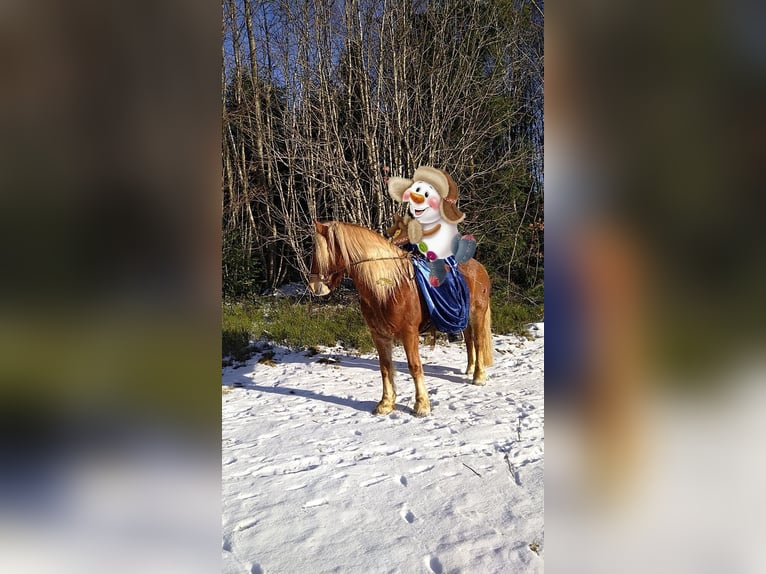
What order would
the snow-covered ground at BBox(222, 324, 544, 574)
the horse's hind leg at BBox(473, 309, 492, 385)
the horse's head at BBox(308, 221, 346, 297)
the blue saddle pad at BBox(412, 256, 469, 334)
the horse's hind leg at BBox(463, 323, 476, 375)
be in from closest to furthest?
the snow-covered ground at BBox(222, 324, 544, 574)
the horse's head at BBox(308, 221, 346, 297)
the blue saddle pad at BBox(412, 256, 469, 334)
the horse's hind leg at BBox(473, 309, 492, 385)
the horse's hind leg at BBox(463, 323, 476, 375)

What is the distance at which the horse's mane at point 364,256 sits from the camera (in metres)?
2.14

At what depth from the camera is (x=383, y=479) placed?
158 centimetres

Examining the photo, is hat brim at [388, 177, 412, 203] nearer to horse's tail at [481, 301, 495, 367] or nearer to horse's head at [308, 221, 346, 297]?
horse's head at [308, 221, 346, 297]

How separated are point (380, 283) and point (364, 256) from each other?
0.55ft

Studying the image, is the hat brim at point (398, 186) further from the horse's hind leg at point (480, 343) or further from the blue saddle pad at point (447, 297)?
the horse's hind leg at point (480, 343)

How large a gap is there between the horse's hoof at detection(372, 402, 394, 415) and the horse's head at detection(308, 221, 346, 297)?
0.74 meters

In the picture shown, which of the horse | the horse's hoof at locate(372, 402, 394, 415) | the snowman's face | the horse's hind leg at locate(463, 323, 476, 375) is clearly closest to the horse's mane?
the horse

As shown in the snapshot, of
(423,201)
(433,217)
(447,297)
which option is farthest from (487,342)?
(423,201)

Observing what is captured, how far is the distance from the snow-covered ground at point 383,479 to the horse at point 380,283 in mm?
296

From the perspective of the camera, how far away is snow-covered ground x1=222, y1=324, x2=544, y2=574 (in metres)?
1.15
